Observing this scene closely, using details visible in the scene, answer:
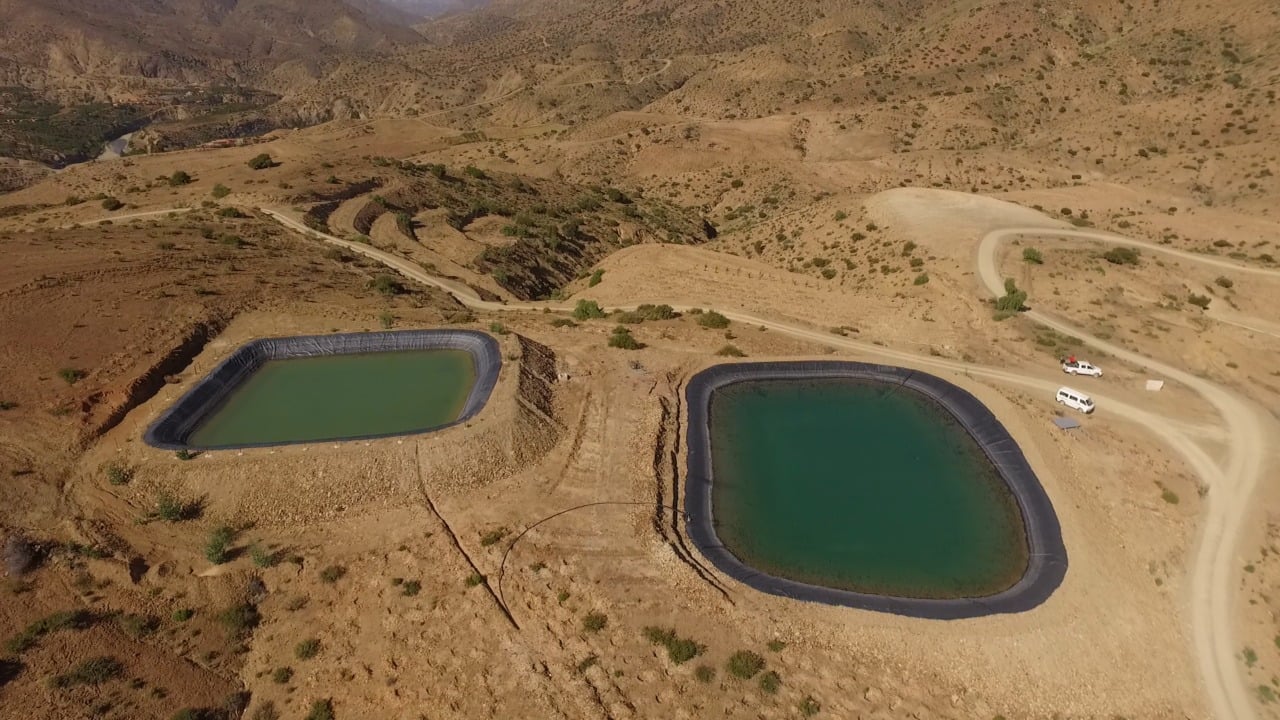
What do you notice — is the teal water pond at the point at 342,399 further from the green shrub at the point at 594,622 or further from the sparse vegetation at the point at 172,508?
the green shrub at the point at 594,622

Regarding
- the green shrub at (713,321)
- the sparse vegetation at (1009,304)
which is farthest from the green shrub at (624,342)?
the sparse vegetation at (1009,304)

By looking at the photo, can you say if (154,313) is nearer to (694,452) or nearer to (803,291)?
(694,452)

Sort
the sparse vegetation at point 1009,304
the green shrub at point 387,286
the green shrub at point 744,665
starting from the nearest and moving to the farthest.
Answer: the green shrub at point 744,665 < the sparse vegetation at point 1009,304 < the green shrub at point 387,286

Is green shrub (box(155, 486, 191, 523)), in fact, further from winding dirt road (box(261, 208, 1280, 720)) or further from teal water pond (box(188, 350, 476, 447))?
winding dirt road (box(261, 208, 1280, 720))

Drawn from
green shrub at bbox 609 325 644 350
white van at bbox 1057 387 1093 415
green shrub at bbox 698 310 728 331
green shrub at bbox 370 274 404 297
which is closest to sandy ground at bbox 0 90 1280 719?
green shrub at bbox 609 325 644 350

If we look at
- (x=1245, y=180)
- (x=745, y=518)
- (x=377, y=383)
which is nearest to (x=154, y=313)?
(x=377, y=383)

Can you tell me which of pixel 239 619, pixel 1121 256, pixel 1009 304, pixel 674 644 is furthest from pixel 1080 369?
pixel 239 619
